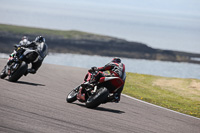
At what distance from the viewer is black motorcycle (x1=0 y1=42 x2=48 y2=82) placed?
46.1 feet

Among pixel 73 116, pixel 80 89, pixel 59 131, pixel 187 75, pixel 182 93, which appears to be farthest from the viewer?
pixel 187 75

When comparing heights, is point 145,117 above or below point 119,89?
below

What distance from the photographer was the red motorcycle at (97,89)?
10.8 meters

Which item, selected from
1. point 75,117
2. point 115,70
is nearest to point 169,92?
point 115,70

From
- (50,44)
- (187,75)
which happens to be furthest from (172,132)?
(50,44)

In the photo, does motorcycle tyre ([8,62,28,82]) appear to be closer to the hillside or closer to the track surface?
the track surface

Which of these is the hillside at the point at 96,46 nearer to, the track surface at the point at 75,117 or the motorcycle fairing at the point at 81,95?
the track surface at the point at 75,117

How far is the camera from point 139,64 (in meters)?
97.8

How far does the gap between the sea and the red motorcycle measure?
70.5 m

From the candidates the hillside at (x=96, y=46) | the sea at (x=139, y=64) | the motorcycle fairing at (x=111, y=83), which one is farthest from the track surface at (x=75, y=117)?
the hillside at (x=96, y=46)

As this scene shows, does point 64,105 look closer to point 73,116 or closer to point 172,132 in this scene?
point 73,116

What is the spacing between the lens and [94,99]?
35.4ft

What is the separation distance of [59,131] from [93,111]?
3.20 m

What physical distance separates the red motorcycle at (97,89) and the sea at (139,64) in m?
70.5
